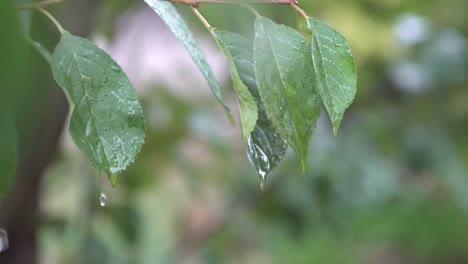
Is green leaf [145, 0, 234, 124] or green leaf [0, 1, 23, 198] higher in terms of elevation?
green leaf [0, 1, 23, 198]

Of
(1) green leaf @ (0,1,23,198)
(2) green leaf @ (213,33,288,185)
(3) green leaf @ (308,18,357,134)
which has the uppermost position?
(1) green leaf @ (0,1,23,198)

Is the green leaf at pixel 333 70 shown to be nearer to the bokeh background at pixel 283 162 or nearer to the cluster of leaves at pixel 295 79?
the cluster of leaves at pixel 295 79

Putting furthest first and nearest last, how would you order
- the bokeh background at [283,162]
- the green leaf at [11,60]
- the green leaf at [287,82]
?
the bokeh background at [283,162] < the green leaf at [287,82] < the green leaf at [11,60]

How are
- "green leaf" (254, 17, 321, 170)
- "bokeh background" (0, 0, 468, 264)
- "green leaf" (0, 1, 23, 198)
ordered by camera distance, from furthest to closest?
"bokeh background" (0, 0, 468, 264) → "green leaf" (254, 17, 321, 170) → "green leaf" (0, 1, 23, 198)

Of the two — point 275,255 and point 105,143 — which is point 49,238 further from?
point 105,143

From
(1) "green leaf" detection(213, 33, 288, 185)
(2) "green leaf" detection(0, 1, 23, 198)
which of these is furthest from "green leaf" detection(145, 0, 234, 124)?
(2) "green leaf" detection(0, 1, 23, 198)

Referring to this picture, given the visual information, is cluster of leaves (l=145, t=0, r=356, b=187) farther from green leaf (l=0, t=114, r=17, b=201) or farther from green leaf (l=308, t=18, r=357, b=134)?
green leaf (l=0, t=114, r=17, b=201)

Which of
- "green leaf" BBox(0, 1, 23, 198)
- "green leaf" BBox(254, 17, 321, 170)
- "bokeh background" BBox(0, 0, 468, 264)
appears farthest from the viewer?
"bokeh background" BBox(0, 0, 468, 264)

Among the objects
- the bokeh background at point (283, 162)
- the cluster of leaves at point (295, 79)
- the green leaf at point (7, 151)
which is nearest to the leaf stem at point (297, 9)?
the cluster of leaves at point (295, 79)

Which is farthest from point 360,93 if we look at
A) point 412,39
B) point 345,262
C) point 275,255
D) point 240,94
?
point 240,94
